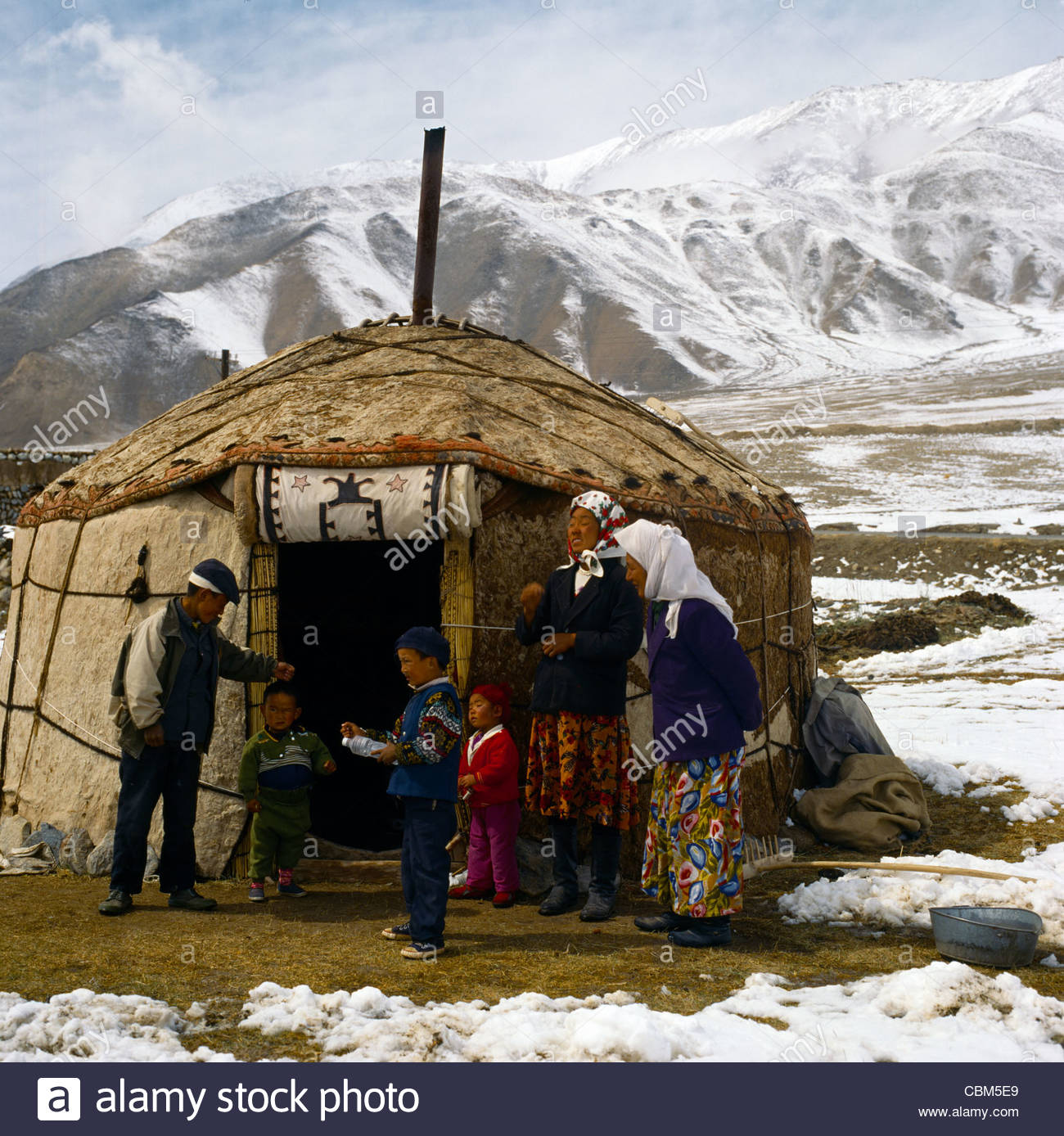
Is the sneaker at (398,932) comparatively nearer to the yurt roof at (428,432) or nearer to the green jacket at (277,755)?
the green jacket at (277,755)

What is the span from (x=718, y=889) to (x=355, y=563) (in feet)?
11.2

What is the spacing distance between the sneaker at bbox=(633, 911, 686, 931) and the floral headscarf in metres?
1.18

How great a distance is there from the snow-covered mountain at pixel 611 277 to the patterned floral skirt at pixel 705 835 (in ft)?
177

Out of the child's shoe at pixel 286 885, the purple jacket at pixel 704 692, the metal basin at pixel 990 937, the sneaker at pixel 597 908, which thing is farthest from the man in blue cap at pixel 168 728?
the metal basin at pixel 990 937

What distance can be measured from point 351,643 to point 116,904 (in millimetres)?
2517

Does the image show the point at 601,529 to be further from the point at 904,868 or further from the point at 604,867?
the point at 904,868

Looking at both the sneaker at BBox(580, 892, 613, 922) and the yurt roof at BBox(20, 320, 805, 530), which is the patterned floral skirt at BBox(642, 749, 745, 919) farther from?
the yurt roof at BBox(20, 320, 805, 530)

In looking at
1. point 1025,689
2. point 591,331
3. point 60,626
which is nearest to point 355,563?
point 60,626

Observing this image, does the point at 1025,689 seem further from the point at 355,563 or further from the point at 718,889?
the point at 718,889

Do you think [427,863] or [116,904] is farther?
[116,904]

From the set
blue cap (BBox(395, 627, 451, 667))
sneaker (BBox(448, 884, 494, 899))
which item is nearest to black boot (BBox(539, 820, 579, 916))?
sneaker (BBox(448, 884, 494, 899))

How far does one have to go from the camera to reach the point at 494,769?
390cm

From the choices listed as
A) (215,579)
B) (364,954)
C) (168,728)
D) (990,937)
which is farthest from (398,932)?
(990,937)

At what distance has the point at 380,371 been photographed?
5.41 metres
